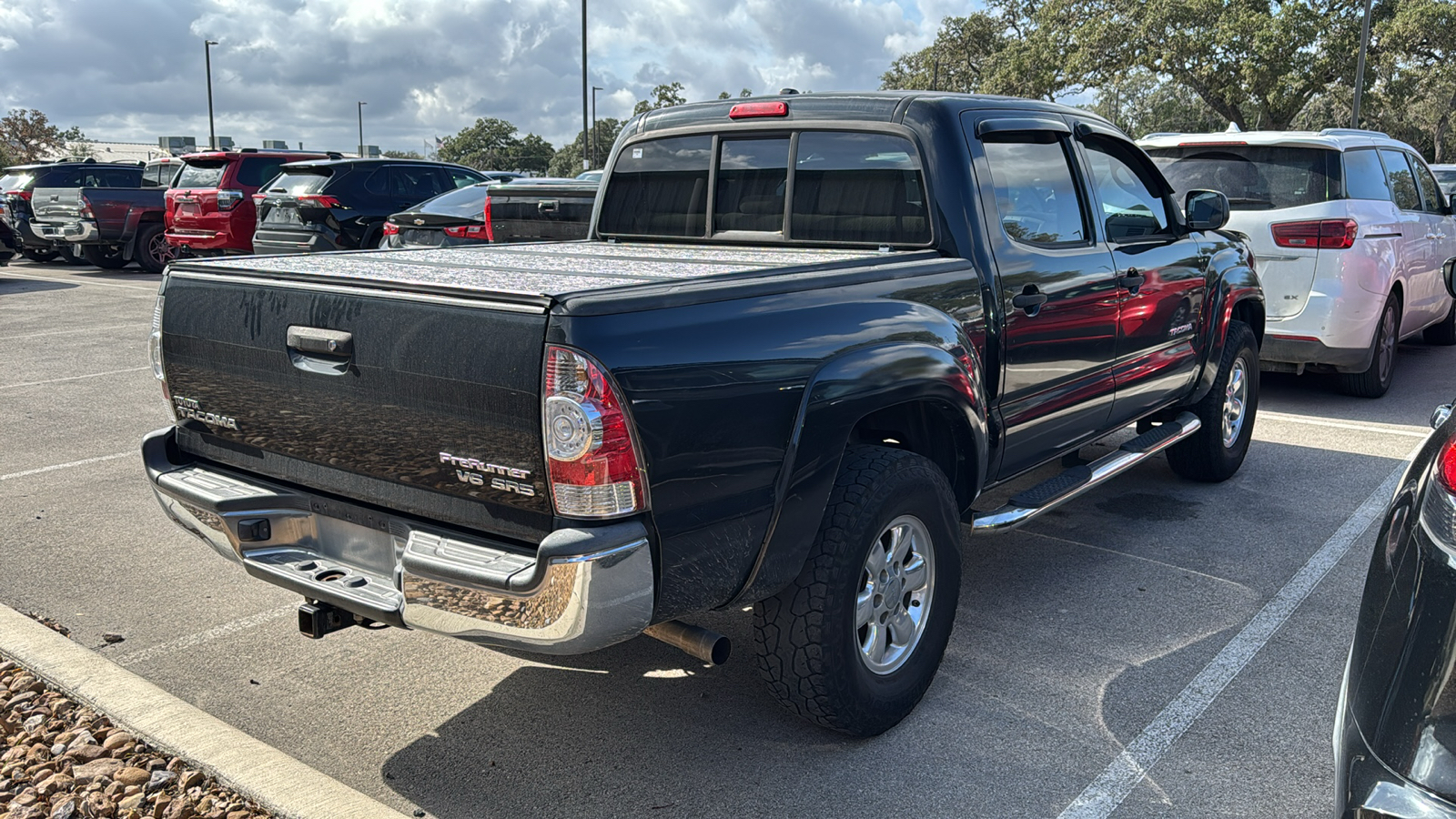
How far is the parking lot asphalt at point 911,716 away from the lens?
122 inches

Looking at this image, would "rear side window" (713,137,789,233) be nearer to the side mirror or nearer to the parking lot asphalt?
the parking lot asphalt

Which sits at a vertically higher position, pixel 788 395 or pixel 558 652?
pixel 788 395

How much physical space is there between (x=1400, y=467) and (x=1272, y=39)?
28.3 meters

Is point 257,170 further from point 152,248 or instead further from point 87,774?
point 87,774

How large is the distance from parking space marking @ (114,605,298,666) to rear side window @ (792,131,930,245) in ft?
7.83

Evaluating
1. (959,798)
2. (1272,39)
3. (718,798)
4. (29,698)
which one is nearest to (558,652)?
(718,798)

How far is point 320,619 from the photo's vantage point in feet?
10.2

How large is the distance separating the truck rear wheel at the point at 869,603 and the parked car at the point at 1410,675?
1.25 meters

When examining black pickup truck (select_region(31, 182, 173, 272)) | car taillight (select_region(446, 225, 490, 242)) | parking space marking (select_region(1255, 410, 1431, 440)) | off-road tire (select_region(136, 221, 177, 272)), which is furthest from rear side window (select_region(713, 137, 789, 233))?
off-road tire (select_region(136, 221, 177, 272))

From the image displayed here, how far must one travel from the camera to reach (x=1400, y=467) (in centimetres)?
639

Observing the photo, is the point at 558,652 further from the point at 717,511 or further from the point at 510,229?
the point at 510,229

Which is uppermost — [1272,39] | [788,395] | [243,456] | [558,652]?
[1272,39]

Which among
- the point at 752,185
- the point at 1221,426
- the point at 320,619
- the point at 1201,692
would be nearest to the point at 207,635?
the point at 320,619

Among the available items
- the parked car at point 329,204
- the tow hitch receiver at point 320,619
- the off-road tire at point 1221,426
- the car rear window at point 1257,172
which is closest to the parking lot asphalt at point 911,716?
the off-road tire at point 1221,426
